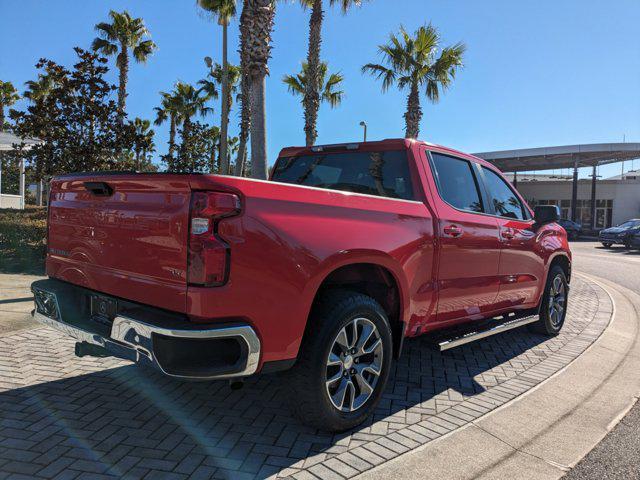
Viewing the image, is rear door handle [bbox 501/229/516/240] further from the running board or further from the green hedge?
the green hedge

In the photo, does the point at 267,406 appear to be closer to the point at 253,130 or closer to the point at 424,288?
the point at 424,288

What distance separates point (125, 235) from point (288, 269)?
3.21ft

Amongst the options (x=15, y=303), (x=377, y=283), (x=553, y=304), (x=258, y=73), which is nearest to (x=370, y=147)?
(x=377, y=283)

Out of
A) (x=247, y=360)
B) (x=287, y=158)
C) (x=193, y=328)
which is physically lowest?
(x=247, y=360)

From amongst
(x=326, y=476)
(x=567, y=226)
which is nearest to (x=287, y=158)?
(x=326, y=476)

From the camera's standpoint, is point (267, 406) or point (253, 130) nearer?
point (267, 406)

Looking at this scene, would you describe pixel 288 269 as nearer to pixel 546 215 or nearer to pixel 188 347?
pixel 188 347

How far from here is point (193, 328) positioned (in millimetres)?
2359

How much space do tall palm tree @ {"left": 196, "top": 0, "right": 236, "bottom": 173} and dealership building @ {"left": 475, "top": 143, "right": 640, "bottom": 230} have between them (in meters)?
24.4

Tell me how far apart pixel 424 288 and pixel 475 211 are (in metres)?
1.17

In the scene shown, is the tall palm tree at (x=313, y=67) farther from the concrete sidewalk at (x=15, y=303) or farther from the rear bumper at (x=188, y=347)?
the rear bumper at (x=188, y=347)

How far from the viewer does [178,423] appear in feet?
10.5

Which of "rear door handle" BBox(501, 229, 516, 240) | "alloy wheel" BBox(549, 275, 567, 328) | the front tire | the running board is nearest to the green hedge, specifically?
the front tire

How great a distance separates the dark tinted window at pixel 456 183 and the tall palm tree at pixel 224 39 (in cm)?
1215
